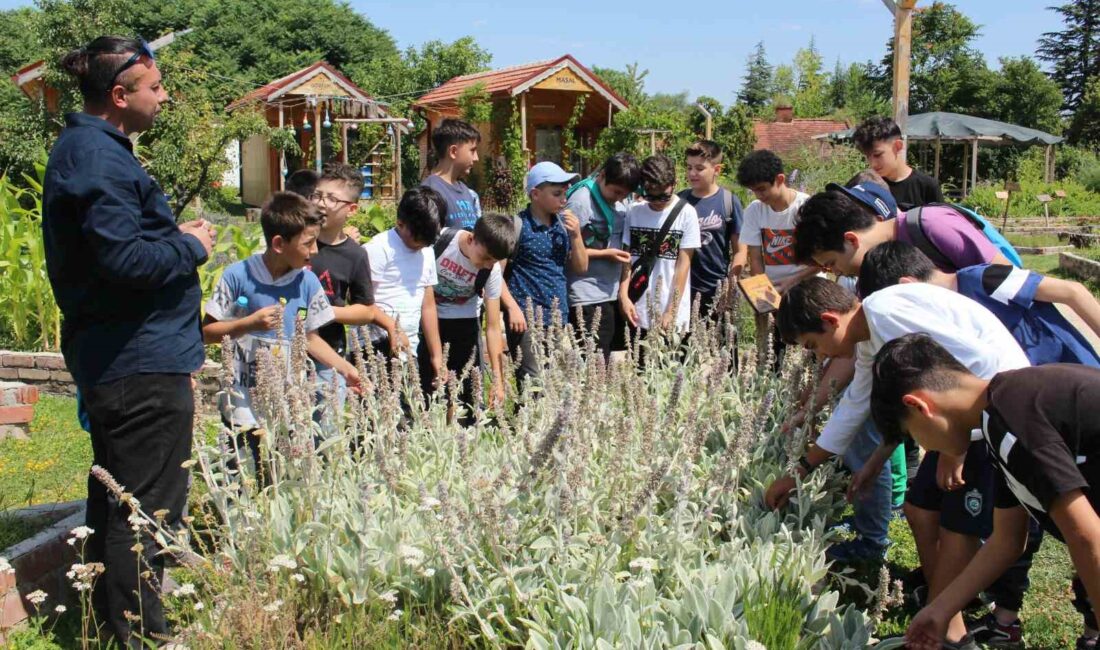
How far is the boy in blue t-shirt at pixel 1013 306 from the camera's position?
3090 mm

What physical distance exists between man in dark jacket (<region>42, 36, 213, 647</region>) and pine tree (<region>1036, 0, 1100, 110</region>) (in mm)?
68237

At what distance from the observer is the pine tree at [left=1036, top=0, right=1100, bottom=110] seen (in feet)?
199

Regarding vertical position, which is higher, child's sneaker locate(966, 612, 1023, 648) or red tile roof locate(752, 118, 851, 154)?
red tile roof locate(752, 118, 851, 154)

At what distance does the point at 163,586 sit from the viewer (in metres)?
3.43

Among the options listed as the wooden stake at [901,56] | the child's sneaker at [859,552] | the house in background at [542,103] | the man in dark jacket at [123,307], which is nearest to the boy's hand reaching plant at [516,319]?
the child's sneaker at [859,552]

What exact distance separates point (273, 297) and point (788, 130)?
39.0 meters

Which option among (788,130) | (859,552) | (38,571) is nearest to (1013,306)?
(859,552)

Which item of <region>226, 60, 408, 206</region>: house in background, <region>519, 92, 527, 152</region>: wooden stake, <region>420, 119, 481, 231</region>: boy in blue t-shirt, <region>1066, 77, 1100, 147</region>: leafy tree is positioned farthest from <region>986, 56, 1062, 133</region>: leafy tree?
<region>420, 119, 481, 231</region>: boy in blue t-shirt

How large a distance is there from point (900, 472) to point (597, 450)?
60.1 inches

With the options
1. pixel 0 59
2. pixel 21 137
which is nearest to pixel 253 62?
pixel 0 59

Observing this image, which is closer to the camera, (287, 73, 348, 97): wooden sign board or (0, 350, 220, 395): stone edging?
(0, 350, 220, 395): stone edging

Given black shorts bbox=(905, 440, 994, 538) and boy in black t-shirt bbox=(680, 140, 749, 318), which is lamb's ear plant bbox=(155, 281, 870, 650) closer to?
black shorts bbox=(905, 440, 994, 538)

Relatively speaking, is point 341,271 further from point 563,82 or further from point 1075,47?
point 1075,47

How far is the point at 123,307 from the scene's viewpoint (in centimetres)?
288
